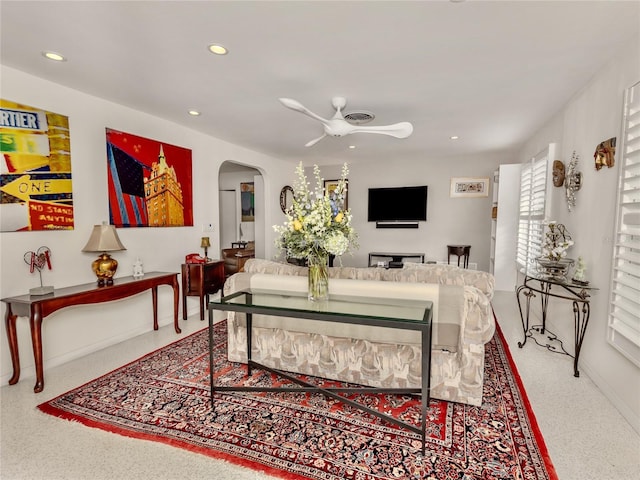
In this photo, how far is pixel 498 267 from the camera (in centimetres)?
569

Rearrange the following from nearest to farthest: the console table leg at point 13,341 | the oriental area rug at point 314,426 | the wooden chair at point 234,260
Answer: the oriental area rug at point 314,426, the console table leg at point 13,341, the wooden chair at point 234,260

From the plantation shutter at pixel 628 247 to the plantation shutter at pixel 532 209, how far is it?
137 centimetres

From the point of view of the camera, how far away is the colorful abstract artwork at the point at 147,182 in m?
3.55

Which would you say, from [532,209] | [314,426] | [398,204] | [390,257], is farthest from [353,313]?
[398,204]

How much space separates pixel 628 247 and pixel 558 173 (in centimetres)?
173

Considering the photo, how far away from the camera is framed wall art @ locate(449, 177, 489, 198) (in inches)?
261

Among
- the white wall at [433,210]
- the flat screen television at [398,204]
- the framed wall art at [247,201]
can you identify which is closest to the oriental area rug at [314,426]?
the white wall at [433,210]

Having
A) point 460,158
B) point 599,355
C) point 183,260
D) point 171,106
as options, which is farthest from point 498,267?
point 171,106

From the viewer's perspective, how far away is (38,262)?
9.11 feet

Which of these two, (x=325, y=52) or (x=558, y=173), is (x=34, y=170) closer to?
(x=325, y=52)

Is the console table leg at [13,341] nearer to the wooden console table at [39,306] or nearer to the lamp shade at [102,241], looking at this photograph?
the wooden console table at [39,306]

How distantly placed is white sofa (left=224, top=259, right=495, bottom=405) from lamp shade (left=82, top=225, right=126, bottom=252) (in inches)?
50.4

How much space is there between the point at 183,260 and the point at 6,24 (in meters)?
2.89

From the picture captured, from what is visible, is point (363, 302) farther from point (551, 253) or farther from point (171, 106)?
point (171, 106)
